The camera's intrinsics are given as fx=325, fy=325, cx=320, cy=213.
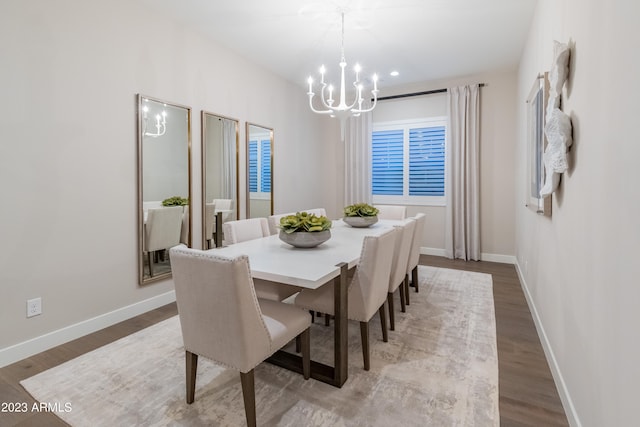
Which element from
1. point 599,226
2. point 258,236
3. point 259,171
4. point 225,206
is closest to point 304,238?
point 258,236

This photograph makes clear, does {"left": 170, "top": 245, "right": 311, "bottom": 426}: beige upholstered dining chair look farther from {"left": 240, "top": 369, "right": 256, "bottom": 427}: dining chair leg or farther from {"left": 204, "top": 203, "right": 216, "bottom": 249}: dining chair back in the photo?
{"left": 204, "top": 203, "right": 216, "bottom": 249}: dining chair back

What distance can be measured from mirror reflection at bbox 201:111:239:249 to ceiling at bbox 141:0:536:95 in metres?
0.94

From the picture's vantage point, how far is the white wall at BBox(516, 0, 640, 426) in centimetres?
99

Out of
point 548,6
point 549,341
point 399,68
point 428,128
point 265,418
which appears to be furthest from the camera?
point 428,128

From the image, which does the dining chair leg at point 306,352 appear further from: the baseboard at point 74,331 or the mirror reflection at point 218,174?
the mirror reflection at point 218,174

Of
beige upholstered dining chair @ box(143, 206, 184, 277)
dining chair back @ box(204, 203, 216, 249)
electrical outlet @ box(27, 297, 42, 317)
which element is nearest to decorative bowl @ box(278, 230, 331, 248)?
beige upholstered dining chair @ box(143, 206, 184, 277)

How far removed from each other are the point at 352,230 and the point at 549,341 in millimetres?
1703

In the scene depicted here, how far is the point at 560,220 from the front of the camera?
1.92m

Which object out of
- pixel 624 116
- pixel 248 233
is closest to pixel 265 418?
pixel 248 233

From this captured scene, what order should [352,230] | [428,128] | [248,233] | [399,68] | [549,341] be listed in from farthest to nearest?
[428,128] → [399,68] → [352,230] → [248,233] → [549,341]

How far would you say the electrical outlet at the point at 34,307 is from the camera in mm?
2271

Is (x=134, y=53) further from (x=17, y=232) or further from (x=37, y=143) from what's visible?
(x=17, y=232)

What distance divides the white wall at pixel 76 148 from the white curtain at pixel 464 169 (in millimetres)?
3702

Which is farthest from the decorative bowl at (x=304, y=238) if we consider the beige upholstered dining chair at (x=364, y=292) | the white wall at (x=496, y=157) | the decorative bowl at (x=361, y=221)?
the white wall at (x=496, y=157)
